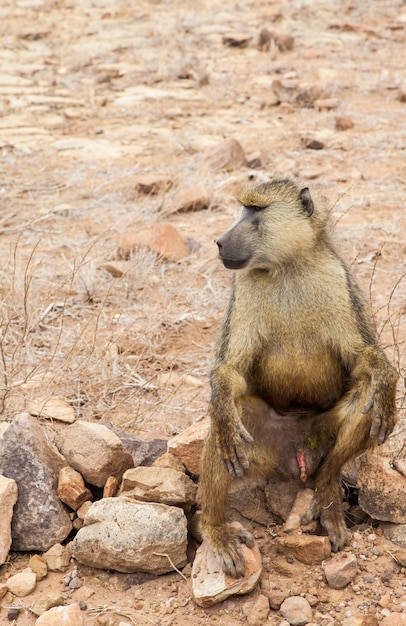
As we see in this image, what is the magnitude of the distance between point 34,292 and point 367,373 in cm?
274

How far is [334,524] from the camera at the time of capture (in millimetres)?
2775

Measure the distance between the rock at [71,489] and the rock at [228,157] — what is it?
4.34 metres

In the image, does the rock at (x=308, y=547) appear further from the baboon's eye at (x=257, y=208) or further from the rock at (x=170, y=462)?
the baboon's eye at (x=257, y=208)

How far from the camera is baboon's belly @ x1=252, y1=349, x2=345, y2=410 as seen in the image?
9.21 ft

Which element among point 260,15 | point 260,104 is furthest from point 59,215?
point 260,15

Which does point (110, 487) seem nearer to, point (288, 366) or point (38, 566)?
point (38, 566)

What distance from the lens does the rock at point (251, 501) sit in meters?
2.95

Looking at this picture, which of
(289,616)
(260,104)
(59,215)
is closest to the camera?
(289,616)

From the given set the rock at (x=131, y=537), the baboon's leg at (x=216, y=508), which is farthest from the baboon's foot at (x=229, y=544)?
the rock at (x=131, y=537)

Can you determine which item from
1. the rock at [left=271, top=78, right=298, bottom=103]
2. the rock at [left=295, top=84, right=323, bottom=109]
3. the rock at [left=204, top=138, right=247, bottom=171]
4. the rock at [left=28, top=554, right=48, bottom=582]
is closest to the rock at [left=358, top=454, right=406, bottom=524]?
the rock at [left=28, top=554, right=48, bottom=582]

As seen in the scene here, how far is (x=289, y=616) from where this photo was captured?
2.50 meters

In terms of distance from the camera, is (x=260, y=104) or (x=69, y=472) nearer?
(x=69, y=472)

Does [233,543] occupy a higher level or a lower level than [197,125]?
higher

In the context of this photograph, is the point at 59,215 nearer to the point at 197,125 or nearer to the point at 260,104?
the point at 197,125
